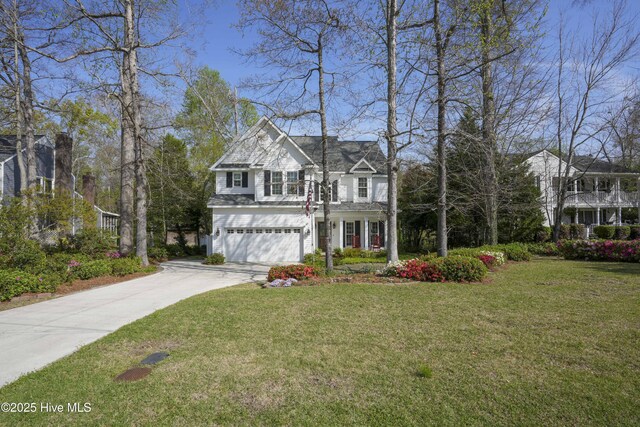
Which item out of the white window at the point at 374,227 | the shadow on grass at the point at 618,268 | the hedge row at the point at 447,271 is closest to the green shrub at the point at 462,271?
the hedge row at the point at 447,271

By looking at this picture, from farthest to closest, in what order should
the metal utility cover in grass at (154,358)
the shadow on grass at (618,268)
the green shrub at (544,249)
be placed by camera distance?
the green shrub at (544,249), the shadow on grass at (618,268), the metal utility cover in grass at (154,358)

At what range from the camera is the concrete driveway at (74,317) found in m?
5.16

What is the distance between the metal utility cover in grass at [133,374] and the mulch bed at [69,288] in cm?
627

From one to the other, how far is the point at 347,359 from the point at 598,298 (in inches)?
274

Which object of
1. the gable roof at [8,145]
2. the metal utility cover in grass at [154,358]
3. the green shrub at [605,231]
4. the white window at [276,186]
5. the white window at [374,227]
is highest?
the gable roof at [8,145]

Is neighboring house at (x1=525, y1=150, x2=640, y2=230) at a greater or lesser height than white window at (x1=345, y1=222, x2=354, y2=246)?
greater

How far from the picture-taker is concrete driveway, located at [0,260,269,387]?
5164 millimetres

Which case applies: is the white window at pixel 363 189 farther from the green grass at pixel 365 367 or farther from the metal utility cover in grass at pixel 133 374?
the metal utility cover in grass at pixel 133 374

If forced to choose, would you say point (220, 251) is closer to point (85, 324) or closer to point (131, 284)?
point (131, 284)

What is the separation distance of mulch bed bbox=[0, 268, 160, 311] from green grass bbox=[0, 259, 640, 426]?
14.7 ft

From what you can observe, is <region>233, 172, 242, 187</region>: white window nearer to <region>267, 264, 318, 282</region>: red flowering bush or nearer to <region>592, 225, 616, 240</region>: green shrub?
<region>267, 264, 318, 282</region>: red flowering bush

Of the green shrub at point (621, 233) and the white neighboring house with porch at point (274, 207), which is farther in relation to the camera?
the green shrub at point (621, 233)

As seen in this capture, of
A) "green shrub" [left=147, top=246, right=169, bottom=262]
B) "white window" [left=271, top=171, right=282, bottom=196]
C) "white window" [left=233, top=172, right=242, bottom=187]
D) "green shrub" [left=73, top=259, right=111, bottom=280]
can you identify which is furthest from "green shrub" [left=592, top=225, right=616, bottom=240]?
"green shrub" [left=73, top=259, right=111, bottom=280]

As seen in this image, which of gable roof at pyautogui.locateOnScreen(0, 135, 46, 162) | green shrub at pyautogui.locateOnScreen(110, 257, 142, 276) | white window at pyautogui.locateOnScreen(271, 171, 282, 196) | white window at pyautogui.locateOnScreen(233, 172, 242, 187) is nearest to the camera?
green shrub at pyautogui.locateOnScreen(110, 257, 142, 276)
